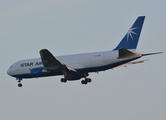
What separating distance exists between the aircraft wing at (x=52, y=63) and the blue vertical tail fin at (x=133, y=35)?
7120mm

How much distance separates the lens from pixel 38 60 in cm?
9838

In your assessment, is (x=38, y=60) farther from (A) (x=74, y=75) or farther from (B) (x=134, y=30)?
(B) (x=134, y=30)

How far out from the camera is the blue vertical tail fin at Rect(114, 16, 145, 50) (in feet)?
307

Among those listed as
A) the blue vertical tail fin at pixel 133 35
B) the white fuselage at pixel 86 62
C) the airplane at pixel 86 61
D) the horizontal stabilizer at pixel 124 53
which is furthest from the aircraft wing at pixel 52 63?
the horizontal stabilizer at pixel 124 53

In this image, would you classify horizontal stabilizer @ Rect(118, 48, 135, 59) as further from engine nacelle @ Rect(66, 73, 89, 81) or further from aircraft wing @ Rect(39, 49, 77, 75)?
engine nacelle @ Rect(66, 73, 89, 81)

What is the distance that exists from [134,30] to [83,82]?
973cm

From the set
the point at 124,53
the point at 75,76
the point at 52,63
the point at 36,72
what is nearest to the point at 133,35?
the point at 124,53

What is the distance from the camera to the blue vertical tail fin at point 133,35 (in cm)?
9362

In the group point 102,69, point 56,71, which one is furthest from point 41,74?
point 102,69

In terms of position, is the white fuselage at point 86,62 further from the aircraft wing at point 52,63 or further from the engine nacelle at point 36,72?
the aircraft wing at point 52,63

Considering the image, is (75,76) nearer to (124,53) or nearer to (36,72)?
(36,72)

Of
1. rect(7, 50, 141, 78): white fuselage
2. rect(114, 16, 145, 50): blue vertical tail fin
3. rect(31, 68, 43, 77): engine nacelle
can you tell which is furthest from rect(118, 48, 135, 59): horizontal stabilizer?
rect(31, 68, 43, 77): engine nacelle

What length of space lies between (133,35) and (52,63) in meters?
10.4

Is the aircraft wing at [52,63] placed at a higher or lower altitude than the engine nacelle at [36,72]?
higher
